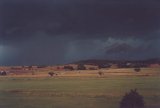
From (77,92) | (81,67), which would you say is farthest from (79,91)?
(81,67)

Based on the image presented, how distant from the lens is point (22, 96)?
632cm

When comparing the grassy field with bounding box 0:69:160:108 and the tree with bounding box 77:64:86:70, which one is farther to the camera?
the tree with bounding box 77:64:86:70

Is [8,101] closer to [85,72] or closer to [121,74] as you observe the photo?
[85,72]

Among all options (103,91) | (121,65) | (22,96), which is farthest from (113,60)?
(22,96)

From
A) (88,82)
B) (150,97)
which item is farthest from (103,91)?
(150,97)

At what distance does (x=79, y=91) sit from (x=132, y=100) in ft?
2.86

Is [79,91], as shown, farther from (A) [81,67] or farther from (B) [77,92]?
(A) [81,67]

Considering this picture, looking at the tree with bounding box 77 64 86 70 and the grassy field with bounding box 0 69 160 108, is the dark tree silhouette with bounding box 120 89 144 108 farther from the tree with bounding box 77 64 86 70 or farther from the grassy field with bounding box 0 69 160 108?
the tree with bounding box 77 64 86 70

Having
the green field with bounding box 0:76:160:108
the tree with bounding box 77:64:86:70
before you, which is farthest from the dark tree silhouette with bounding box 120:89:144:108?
the tree with bounding box 77:64:86:70

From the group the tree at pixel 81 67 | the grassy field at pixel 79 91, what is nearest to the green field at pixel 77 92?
the grassy field at pixel 79 91

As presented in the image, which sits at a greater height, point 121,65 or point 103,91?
point 121,65

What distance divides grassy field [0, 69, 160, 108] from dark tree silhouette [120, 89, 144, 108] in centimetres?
7

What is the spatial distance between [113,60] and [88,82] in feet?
1.85

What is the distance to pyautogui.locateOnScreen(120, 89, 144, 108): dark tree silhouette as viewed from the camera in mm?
6242
